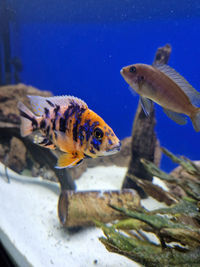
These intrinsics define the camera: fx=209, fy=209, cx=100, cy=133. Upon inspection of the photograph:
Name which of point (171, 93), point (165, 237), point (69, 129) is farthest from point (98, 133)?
point (165, 237)

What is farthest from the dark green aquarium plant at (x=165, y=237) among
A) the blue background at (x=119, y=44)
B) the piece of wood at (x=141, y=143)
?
the piece of wood at (x=141, y=143)

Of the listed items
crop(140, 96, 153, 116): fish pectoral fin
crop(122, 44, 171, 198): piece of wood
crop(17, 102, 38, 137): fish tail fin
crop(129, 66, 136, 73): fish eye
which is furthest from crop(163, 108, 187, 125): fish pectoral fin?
crop(122, 44, 171, 198): piece of wood

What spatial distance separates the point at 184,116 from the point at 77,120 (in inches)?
19.7

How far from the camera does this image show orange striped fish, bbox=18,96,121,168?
0.81 m

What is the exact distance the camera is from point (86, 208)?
2.53 m

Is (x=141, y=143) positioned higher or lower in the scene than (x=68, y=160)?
lower

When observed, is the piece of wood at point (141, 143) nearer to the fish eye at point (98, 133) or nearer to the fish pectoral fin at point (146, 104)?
the fish pectoral fin at point (146, 104)

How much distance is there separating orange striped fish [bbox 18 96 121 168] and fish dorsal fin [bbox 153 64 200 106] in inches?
15.3

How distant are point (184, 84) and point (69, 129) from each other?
557mm

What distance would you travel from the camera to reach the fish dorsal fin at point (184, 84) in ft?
3.09

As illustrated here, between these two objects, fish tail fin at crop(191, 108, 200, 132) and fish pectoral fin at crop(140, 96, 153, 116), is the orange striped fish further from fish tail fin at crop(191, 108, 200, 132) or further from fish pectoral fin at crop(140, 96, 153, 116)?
fish tail fin at crop(191, 108, 200, 132)

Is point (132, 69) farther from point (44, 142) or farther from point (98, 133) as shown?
point (44, 142)

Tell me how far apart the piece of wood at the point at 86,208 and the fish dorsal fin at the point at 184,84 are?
1825 millimetres

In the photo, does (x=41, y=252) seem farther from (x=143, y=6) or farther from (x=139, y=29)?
(x=143, y=6)
